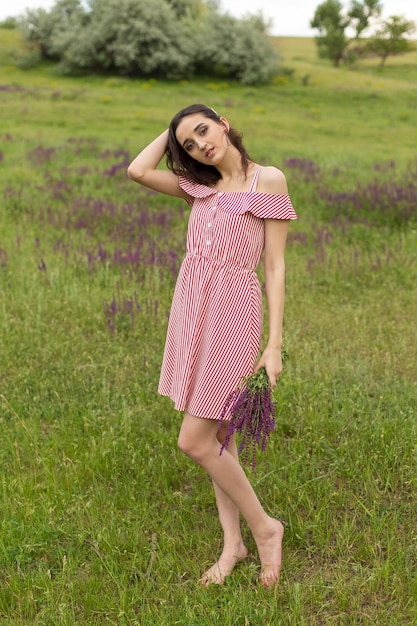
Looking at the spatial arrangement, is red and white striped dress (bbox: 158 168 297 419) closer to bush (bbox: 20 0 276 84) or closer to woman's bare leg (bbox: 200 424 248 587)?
woman's bare leg (bbox: 200 424 248 587)

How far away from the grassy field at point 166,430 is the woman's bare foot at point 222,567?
6cm

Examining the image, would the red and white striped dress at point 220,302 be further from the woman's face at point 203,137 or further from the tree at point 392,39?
the tree at point 392,39

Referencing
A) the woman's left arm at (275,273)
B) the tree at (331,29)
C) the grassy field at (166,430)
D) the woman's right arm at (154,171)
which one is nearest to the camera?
the woman's left arm at (275,273)

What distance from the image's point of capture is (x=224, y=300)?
297 cm

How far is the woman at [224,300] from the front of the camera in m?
2.96

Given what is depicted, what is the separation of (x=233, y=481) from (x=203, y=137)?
1.67 meters

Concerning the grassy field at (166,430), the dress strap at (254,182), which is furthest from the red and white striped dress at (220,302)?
the grassy field at (166,430)

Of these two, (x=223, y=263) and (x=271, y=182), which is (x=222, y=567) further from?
(x=271, y=182)

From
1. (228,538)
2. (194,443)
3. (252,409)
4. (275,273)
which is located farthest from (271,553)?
(275,273)

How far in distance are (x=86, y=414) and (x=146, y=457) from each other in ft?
2.23

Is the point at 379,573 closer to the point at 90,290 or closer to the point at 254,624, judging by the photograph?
the point at 254,624

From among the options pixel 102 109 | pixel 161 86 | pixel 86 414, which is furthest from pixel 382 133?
pixel 86 414

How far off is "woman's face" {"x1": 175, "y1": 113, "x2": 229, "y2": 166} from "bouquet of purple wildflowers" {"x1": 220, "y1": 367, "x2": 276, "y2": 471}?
1076mm

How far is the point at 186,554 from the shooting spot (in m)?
3.32
